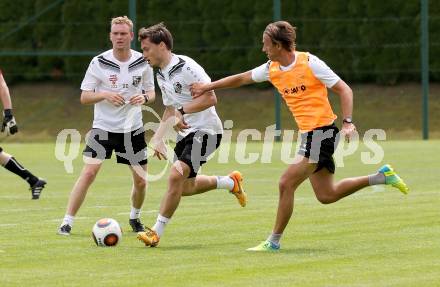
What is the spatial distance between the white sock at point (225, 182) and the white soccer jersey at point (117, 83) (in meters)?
1.02

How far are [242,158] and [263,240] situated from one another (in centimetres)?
1360

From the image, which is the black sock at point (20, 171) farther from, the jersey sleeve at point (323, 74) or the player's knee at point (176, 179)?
the jersey sleeve at point (323, 74)

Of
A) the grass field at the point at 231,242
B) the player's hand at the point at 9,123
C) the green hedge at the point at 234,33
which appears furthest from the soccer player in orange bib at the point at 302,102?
Result: the green hedge at the point at 234,33

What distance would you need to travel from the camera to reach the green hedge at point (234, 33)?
1367 inches

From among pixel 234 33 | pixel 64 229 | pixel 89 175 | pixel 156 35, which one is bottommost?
pixel 234 33

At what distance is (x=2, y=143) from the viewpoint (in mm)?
31766

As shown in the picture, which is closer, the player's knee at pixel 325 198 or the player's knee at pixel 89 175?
the player's knee at pixel 325 198

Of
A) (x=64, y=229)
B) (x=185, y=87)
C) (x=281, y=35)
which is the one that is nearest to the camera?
(x=281, y=35)

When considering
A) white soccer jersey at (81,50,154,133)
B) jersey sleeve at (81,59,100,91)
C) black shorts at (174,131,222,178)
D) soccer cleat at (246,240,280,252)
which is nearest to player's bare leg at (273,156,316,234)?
soccer cleat at (246,240,280,252)

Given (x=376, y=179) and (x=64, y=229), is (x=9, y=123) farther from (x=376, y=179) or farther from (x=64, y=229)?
(x=376, y=179)

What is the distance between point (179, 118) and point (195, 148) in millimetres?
402

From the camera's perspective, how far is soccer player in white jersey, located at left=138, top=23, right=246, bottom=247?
11.1 meters

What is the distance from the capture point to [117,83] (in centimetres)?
1254

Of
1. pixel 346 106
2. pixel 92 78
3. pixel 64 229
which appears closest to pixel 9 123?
pixel 92 78
